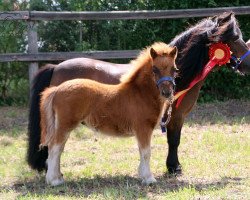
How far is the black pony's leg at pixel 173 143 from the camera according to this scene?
6.29m

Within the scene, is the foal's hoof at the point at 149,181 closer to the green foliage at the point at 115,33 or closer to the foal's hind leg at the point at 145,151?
the foal's hind leg at the point at 145,151

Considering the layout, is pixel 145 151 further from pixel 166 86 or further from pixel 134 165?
pixel 134 165

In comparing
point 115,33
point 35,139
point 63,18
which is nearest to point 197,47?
point 35,139

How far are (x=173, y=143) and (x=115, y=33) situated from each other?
5431 mm

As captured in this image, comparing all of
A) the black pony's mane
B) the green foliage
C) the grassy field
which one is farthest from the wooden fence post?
the black pony's mane

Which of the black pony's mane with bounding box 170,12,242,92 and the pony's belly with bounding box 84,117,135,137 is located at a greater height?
the black pony's mane with bounding box 170,12,242,92

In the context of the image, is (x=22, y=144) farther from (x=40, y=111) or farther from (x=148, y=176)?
(x=148, y=176)

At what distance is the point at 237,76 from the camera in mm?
10945

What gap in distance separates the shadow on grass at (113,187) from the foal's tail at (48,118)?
0.57 m

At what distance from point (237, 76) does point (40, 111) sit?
611cm

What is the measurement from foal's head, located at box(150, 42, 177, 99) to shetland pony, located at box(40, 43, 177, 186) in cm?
2

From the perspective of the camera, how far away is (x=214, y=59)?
6285 mm

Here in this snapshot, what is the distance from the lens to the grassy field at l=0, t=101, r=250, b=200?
5.32 metres

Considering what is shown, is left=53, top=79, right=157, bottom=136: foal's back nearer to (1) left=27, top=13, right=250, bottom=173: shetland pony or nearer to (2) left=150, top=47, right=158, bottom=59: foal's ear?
(2) left=150, top=47, right=158, bottom=59: foal's ear
